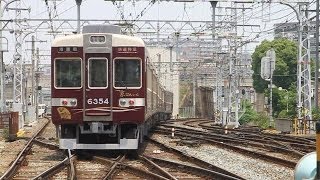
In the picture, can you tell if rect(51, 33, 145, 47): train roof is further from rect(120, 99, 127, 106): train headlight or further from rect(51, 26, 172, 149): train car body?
rect(120, 99, 127, 106): train headlight

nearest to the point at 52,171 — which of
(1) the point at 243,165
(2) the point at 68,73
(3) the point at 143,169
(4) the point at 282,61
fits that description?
(3) the point at 143,169

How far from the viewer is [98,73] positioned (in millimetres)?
14797

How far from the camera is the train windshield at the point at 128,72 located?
14.8 meters

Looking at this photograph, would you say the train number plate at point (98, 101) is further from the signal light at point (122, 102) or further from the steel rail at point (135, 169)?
the steel rail at point (135, 169)

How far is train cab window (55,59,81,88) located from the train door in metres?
0.22

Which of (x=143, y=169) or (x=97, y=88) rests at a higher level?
(x=97, y=88)

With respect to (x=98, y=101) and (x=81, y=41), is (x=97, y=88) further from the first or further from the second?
(x=81, y=41)

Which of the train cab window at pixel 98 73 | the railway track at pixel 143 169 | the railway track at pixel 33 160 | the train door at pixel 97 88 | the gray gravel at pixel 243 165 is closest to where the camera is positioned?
the railway track at pixel 143 169

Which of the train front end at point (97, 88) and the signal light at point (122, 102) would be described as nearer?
the train front end at point (97, 88)

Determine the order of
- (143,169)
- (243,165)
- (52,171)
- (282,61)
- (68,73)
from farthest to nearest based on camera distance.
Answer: (282,61)
(68,73)
(243,165)
(143,169)
(52,171)

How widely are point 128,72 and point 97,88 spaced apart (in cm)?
86

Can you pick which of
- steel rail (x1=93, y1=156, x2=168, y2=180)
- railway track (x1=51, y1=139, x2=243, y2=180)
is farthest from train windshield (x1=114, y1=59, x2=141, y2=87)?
steel rail (x1=93, y1=156, x2=168, y2=180)

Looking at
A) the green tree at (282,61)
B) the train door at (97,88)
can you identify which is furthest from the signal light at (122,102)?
the green tree at (282,61)

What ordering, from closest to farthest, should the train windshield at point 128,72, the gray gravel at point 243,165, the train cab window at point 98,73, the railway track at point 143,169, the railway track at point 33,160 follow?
the railway track at point 143,169 → the railway track at point 33,160 → the gray gravel at point 243,165 → the train cab window at point 98,73 → the train windshield at point 128,72
